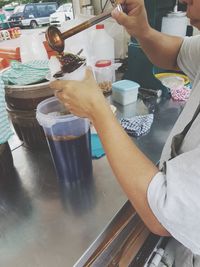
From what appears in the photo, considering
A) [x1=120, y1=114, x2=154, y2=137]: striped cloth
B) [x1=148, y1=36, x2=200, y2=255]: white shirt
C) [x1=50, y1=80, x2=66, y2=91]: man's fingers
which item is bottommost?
[x1=120, y1=114, x2=154, y2=137]: striped cloth

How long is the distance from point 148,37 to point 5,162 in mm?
741

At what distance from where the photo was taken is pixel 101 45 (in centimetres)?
131

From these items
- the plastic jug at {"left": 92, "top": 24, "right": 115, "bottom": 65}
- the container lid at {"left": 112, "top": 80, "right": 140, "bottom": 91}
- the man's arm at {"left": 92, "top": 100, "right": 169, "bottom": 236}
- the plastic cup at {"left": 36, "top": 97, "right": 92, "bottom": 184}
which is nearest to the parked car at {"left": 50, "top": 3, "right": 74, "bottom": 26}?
the plastic jug at {"left": 92, "top": 24, "right": 115, "bottom": 65}

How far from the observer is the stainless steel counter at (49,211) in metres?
0.58

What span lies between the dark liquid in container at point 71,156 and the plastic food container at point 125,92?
0.50 meters

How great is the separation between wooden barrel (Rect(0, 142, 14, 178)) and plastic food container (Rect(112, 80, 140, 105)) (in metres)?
0.61

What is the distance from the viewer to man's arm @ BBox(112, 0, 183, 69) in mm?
910

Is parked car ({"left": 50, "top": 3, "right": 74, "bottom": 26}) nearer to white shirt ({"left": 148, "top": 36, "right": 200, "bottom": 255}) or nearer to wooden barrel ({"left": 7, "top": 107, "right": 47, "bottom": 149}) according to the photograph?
wooden barrel ({"left": 7, "top": 107, "right": 47, "bottom": 149})

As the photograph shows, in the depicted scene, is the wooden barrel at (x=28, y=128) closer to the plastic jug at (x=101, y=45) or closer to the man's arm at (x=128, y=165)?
the man's arm at (x=128, y=165)

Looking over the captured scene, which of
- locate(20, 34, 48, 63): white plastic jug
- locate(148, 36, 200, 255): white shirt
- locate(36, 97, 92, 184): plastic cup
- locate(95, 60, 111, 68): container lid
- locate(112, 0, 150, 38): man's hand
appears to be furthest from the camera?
locate(95, 60, 111, 68): container lid

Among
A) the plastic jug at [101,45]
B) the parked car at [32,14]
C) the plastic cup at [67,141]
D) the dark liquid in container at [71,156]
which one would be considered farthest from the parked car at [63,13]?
the dark liquid in container at [71,156]

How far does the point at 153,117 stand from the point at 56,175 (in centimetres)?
54

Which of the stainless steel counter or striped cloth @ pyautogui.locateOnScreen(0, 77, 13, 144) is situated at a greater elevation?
striped cloth @ pyautogui.locateOnScreen(0, 77, 13, 144)

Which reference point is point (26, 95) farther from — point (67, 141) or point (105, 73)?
point (105, 73)
